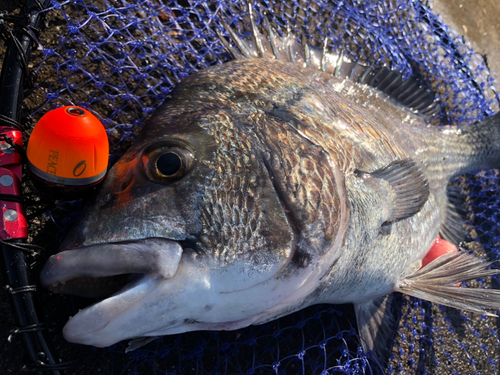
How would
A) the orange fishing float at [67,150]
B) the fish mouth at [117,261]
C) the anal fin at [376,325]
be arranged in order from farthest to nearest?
the anal fin at [376,325] < the orange fishing float at [67,150] < the fish mouth at [117,261]

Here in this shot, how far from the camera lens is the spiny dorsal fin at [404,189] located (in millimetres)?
1749

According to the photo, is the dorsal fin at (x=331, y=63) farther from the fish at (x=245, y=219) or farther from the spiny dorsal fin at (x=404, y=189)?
the spiny dorsal fin at (x=404, y=189)

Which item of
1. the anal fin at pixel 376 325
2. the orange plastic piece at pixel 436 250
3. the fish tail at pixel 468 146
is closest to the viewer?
the anal fin at pixel 376 325

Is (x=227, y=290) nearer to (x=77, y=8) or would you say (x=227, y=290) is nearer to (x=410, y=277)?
(x=410, y=277)

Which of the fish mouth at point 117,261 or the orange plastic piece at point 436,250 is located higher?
the orange plastic piece at point 436,250

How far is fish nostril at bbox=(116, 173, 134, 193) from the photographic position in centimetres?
125

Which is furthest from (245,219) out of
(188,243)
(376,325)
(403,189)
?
(376,325)

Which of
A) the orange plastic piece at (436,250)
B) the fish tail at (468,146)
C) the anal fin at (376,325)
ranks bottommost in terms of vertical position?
the anal fin at (376,325)

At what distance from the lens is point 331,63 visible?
7.87ft

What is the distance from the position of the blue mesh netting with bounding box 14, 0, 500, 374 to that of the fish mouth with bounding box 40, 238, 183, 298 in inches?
23.0

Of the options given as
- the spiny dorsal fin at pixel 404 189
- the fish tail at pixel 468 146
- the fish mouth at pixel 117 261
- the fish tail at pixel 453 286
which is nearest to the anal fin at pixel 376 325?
the fish tail at pixel 453 286

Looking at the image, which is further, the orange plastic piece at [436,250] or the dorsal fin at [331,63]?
the orange plastic piece at [436,250]

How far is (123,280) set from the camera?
4.05ft

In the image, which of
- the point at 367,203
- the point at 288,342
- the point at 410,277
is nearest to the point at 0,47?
the point at 367,203
